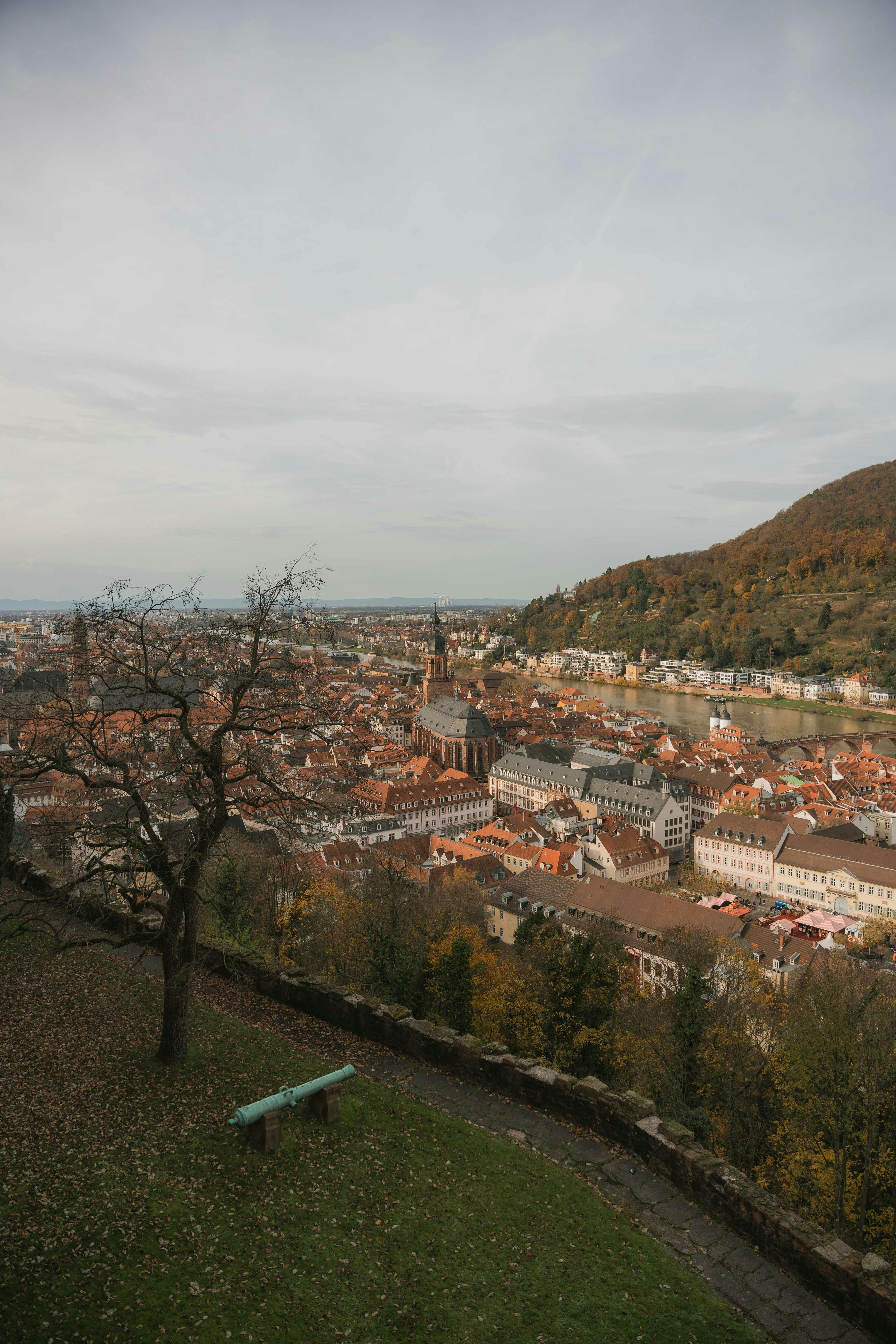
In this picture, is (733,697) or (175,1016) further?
(733,697)

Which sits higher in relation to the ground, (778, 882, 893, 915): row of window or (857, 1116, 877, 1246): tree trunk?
(857, 1116, 877, 1246): tree trunk

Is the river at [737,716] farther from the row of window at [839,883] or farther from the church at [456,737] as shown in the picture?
the row of window at [839,883]

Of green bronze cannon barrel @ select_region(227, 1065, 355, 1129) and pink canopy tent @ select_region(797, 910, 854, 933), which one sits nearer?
green bronze cannon barrel @ select_region(227, 1065, 355, 1129)

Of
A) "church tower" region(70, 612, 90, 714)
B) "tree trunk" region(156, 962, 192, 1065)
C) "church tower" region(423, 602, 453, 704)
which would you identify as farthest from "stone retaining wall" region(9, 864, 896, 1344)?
"church tower" region(423, 602, 453, 704)

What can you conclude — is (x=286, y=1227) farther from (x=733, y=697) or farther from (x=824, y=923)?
(x=733, y=697)

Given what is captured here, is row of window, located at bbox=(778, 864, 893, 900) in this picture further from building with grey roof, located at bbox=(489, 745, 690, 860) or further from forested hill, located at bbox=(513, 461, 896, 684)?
forested hill, located at bbox=(513, 461, 896, 684)

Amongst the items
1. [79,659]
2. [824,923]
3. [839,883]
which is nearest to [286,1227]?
[79,659]

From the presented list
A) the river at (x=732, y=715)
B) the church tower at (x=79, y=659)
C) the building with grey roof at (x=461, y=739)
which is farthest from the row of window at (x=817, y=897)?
the river at (x=732, y=715)
